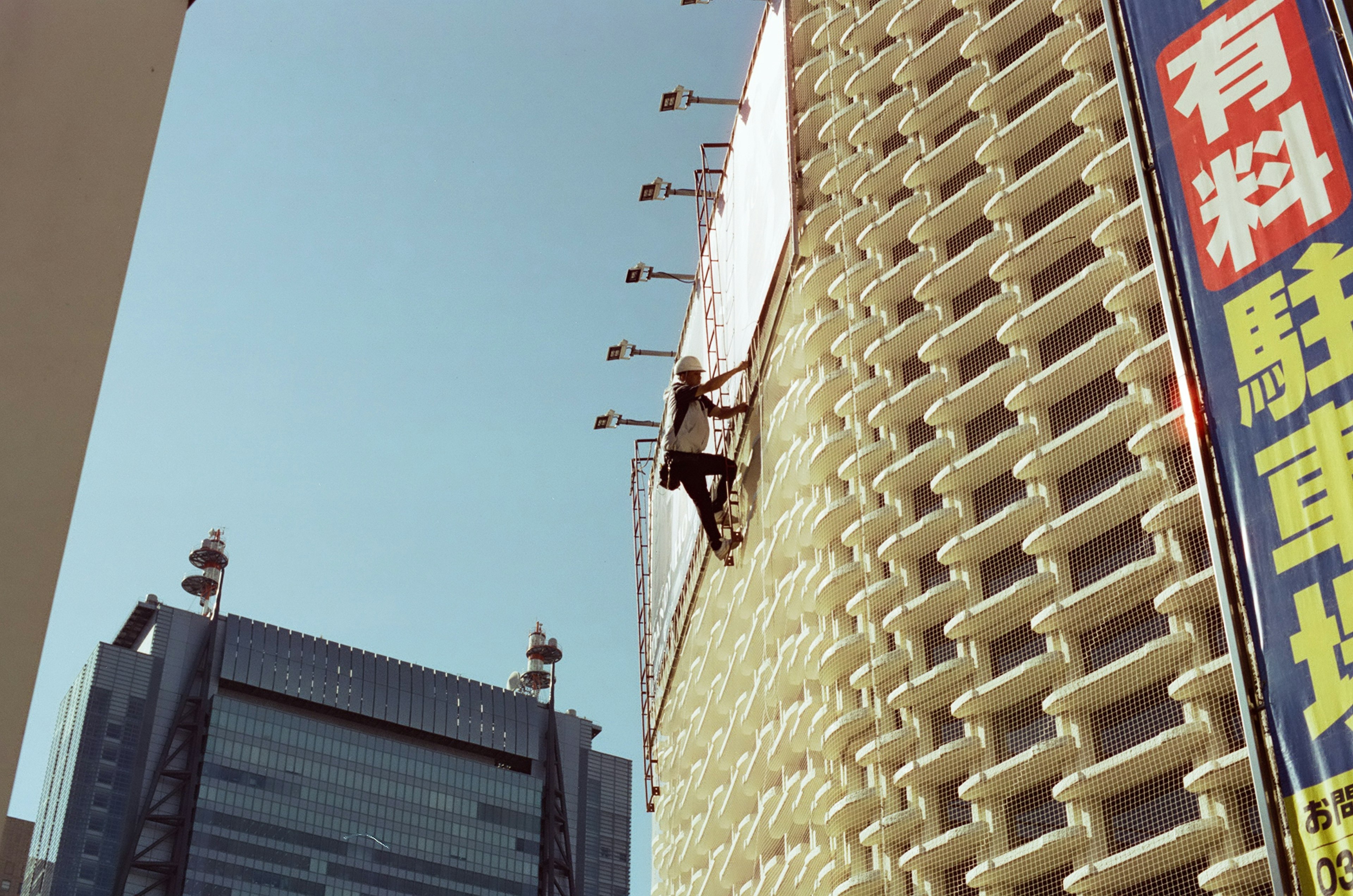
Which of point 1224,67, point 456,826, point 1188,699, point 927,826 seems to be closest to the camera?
point 1188,699

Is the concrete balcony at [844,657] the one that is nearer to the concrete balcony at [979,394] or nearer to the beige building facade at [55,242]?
the concrete balcony at [979,394]

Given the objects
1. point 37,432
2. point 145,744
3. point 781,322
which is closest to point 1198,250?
point 781,322

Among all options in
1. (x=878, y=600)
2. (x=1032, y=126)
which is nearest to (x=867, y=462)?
(x=878, y=600)

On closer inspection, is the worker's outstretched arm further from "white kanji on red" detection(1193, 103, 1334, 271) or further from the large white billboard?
"white kanji on red" detection(1193, 103, 1334, 271)

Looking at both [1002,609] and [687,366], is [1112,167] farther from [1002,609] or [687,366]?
Answer: [687,366]

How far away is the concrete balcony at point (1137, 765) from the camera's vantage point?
14.4 m

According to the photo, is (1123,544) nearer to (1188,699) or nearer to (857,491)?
(1188,699)

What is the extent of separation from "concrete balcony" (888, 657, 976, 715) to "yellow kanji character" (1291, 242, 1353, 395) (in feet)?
17.0

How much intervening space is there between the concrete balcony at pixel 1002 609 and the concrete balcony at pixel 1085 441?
3.71ft

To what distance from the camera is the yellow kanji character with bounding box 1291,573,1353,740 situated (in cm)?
1239

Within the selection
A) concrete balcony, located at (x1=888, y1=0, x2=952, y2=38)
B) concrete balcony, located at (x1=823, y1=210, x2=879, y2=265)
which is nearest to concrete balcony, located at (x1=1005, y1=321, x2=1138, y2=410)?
concrete balcony, located at (x1=823, y1=210, x2=879, y2=265)

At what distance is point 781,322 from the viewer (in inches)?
926

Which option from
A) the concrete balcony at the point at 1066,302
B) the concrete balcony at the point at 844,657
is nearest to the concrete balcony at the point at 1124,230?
the concrete balcony at the point at 1066,302

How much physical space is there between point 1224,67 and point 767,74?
39.7 feet
